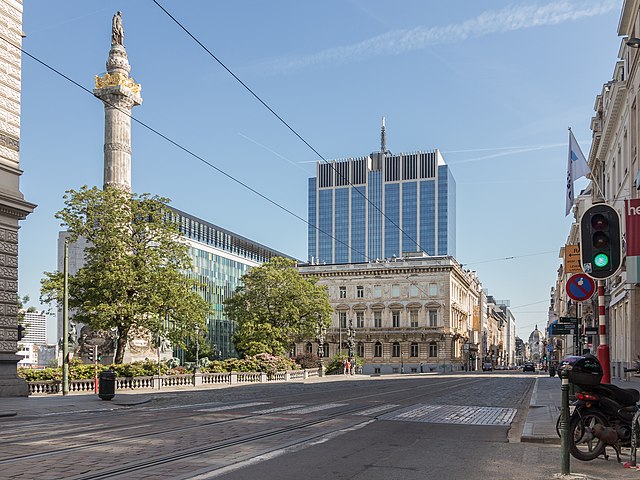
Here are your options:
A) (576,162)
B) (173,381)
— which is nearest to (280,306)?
(173,381)

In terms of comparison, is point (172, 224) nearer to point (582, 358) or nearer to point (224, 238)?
point (582, 358)

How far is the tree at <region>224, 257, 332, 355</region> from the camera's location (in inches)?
2704

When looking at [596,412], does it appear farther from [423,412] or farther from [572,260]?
[572,260]

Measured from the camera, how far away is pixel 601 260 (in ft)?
38.6

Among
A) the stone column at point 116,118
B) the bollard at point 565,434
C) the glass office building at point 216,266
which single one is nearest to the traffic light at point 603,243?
the bollard at point 565,434

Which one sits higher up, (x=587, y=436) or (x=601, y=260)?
(x=601, y=260)

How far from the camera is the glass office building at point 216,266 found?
335 ft

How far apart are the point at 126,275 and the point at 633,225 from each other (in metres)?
27.3

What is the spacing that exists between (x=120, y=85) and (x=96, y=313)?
1599 cm

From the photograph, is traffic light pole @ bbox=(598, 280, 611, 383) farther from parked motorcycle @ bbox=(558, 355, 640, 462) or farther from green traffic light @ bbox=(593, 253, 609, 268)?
parked motorcycle @ bbox=(558, 355, 640, 462)

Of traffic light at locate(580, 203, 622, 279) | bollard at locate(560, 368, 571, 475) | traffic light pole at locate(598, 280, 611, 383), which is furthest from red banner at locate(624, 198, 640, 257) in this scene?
bollard at locate(560, 368, 571, 475)

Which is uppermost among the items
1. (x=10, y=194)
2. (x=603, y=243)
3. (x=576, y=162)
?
(x=576, y=162)

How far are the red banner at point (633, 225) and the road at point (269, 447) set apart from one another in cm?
638

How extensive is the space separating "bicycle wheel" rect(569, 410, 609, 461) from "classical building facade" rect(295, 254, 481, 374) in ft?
310
